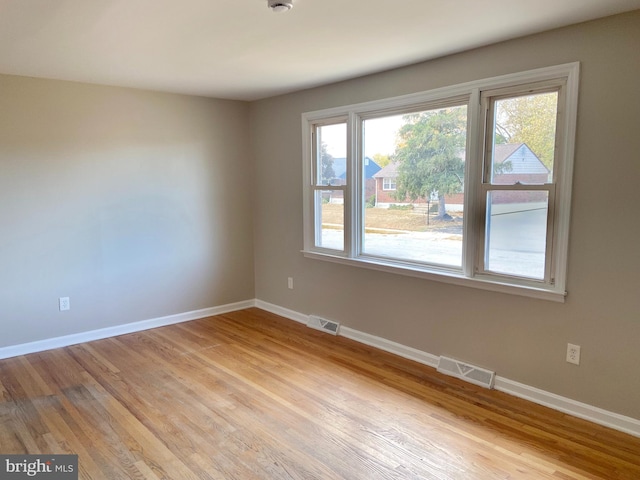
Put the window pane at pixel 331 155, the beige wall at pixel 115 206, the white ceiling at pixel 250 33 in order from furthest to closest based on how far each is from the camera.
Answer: the window pane at pixel 331 155
the beige wall at pixel 115 206
the white ceiling at pixel 250 33

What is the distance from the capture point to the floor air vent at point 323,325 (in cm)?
414

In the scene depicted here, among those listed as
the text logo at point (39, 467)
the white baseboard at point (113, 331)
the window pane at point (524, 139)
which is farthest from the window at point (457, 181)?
the text logo at point (39, 467)

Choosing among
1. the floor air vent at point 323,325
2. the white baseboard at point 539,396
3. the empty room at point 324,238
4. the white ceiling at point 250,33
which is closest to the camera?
the white ceiling at point 250,33

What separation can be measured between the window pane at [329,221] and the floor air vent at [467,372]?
143 centimetres

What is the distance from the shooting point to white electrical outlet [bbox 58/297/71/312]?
384 cm

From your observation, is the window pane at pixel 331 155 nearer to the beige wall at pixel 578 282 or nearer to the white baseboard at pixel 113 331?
the beige wall at pixel 578 282

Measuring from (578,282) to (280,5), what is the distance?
2.27 meters

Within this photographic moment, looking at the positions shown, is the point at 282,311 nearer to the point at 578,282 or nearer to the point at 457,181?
the point at 457,181

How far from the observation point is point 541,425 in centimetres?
254

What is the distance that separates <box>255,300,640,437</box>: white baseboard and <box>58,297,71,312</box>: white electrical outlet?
258 cm

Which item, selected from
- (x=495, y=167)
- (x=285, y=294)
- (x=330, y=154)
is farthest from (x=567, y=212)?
(x=285, y=294)

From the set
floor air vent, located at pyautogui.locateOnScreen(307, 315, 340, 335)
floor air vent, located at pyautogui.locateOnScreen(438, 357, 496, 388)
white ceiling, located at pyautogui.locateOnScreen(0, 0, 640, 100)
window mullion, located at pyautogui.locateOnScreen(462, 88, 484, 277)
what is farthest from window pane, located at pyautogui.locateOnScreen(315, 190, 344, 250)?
floor air vent, located at pyautogui.locateOnScreen(438, 357, 496, 388)

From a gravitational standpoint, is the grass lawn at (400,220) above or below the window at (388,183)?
below

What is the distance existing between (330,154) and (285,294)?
63.2 inches
